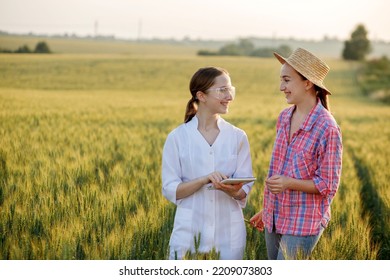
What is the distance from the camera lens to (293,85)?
117 inches

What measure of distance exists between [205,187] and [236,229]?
285 millimetres

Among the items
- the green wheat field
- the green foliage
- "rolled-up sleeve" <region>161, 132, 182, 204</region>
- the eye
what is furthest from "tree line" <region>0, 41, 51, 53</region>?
the green foliage

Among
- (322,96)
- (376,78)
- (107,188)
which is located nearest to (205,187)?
(322,96)

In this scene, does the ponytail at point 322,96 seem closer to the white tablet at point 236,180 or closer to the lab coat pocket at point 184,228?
the white tablet at point 236,180

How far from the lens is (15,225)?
3.56 m

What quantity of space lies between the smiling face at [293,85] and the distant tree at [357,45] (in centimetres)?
4109

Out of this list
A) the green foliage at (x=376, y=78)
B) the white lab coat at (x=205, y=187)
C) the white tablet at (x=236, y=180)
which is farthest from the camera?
the green foliage at (x=376, y=78)

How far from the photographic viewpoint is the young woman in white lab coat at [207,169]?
3.03 m

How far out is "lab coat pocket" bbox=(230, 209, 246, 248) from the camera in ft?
10.2

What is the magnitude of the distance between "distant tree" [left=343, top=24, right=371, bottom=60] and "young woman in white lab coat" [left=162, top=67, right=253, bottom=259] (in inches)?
1620

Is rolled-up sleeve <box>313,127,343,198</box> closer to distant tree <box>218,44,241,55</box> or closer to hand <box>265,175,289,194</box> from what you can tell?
hand <box>265,175,289,194</box>

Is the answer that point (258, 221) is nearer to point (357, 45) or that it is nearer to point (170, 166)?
point (170, 166)

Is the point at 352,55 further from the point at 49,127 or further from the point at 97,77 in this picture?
the point at 49,127

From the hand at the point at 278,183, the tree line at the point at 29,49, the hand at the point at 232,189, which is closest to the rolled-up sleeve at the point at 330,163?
the hand at the point at 278,183
